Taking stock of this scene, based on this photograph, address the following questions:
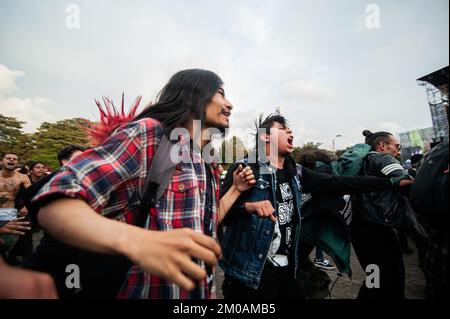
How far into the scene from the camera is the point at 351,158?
3.08 meters

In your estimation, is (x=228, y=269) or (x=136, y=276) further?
(x=228, y=269)

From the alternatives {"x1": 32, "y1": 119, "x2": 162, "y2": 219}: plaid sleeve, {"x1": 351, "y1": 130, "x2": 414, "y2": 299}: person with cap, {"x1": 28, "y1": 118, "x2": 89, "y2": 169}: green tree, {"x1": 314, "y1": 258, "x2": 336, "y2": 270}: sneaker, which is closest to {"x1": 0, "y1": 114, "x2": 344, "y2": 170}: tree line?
{"x1": 28, "y1": 118, "x2": 89, "y2": 169}: green tree

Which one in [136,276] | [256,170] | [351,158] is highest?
[351,158]

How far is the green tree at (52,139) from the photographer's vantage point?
111ft

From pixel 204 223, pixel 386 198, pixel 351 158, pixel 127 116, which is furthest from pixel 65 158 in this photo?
pixel 386 198

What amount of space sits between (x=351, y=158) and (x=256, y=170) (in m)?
1.48

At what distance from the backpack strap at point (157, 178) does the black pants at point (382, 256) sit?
2660mm

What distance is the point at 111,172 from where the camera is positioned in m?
0.94

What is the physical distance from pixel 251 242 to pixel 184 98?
1.44m

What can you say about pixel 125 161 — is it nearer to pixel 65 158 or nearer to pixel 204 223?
pixel 204 223

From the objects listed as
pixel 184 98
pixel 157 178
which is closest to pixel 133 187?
pixel 157 178

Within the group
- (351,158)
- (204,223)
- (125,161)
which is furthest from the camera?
(351,158)

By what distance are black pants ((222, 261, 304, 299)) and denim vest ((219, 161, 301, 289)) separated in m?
0.09

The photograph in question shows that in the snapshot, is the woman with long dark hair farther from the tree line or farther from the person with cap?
the tree line
